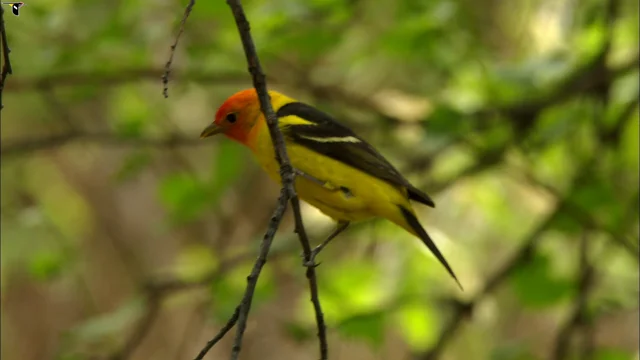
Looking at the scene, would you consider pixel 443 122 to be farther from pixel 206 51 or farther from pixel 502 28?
pixel 502 28

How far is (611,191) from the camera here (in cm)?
441

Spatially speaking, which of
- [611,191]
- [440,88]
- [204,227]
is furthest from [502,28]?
[204,227]

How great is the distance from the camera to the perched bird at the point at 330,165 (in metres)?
3.10

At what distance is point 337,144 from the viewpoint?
10.5ft

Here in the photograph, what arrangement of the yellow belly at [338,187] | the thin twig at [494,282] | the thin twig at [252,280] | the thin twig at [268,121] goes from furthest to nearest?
the thin twig at [494,282] → the yellow belly at [338,187] → the thin twig at [268,121] → the thin twig at [252,280]

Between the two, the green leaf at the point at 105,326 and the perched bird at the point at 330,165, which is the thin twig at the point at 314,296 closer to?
the perched bird at the point at 330,165

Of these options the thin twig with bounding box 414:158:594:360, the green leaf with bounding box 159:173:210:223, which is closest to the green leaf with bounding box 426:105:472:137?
the thin twig with bounding box 414:158:594:360

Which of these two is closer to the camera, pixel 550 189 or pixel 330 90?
pixel 550 189

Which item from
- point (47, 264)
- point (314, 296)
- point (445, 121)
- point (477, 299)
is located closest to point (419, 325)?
point (477, 299)

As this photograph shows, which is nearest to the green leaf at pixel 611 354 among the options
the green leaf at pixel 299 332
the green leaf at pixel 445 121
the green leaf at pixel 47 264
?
the green leaf at pixel 445 121

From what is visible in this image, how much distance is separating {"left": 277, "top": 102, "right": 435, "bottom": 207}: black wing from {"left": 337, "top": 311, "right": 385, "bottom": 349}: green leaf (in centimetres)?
72

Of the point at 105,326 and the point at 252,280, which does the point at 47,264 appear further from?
the point at 252,280

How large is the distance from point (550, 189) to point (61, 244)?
9.42 ft

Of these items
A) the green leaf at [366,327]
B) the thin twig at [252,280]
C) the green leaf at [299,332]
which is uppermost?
the green leaf at [299,332]
